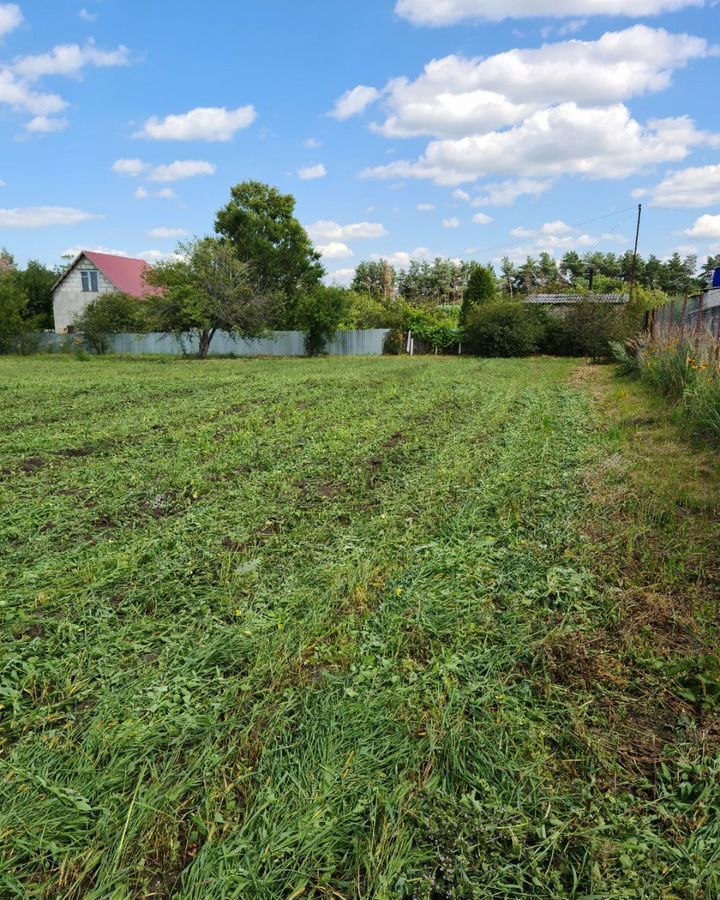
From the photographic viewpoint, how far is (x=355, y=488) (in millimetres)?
4902

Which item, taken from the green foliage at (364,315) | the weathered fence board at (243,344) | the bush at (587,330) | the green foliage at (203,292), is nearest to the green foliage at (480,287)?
the green foliage at (364,315)

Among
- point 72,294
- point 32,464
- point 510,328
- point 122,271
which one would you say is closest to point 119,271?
point 122,271

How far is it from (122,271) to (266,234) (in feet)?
35.4

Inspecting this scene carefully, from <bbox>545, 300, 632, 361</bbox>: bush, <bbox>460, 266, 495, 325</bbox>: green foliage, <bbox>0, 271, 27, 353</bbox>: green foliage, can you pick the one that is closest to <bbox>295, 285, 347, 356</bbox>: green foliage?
<bbox>460, 266, 495, 325</bbox>: green foliage

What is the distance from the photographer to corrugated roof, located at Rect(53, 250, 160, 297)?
34.9m

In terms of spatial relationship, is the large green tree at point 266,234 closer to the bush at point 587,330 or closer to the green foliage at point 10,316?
the green foliage at point 10,316

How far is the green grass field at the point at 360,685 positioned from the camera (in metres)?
1.60

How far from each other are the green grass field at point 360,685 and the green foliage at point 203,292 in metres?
19.6

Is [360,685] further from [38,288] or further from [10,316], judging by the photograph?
[38,288]

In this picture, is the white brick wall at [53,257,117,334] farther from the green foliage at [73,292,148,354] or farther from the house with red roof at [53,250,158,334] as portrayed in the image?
the green foliage at [73,292,148,354]

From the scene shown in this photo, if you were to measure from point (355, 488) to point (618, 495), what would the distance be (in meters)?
2.18

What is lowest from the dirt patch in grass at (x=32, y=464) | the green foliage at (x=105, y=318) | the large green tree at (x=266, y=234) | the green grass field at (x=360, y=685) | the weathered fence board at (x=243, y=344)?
the green grass field at (x=360, y=685)

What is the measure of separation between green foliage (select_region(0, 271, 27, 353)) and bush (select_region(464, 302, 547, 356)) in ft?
74.9

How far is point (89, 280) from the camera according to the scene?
35375 mm
